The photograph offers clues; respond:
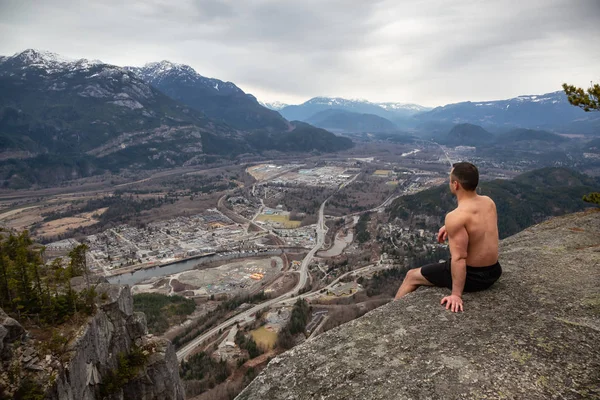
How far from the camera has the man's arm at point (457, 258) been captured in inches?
176

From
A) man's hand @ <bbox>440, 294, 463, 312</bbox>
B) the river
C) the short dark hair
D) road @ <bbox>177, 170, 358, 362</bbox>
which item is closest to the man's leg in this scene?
man's hand @ <bbox>440, 294, 463, 312</bbox>

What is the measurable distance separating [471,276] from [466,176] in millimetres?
1332

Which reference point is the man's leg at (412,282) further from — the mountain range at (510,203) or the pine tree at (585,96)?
the mountain range at (510,203)

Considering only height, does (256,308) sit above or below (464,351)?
below

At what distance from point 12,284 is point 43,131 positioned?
593ft

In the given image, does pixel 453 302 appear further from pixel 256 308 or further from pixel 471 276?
pixel 256 308

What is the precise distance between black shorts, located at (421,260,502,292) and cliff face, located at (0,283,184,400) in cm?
1175

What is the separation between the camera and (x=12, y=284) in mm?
13422

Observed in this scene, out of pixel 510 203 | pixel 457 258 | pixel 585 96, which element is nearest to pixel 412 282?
pixel 457 258

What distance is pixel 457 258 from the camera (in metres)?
4.47

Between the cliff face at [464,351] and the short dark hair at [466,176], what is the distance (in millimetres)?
1451

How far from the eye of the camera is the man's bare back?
4633mm

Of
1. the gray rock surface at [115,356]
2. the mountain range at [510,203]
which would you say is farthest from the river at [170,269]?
the mountain range at [510,203]

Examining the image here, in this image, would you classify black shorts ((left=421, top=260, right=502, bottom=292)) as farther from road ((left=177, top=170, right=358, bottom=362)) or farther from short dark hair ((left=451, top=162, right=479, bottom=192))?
road ((left=177, top=170, right=358, bottom=362))
